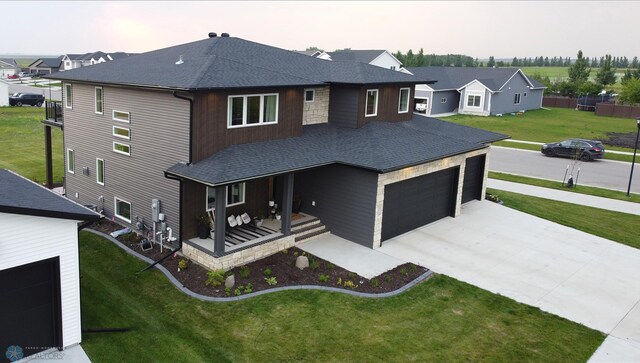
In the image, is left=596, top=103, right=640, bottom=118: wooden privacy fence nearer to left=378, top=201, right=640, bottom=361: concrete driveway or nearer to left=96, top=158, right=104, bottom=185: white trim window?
left=378, top=201, right=640, bottom=361: concrete driveway

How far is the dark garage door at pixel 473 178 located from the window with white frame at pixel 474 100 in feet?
123

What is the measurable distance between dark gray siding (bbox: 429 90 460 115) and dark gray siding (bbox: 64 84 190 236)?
146 feet

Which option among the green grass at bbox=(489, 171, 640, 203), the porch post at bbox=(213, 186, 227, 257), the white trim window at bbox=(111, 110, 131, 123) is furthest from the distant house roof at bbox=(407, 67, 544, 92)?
the porch post at bbox=(213, 186, 227, 257)

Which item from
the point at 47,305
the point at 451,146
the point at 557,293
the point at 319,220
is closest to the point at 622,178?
Result: the point at 451,146

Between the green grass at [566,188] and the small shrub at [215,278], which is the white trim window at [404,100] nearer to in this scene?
the green grass at [566,188]

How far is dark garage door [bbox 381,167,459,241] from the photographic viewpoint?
63.2ft

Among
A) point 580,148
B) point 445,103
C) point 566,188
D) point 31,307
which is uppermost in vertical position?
point 445,103

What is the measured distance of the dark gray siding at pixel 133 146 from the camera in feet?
55.1

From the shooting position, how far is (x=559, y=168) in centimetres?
3500

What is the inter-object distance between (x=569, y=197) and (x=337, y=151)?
614 inches

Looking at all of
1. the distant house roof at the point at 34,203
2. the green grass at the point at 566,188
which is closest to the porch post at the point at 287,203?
the distant house roof at the point at 34,203

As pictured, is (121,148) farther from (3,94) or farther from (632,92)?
(632,92)

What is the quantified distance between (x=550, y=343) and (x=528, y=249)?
6.97 m

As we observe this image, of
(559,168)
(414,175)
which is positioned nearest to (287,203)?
(414,175)
